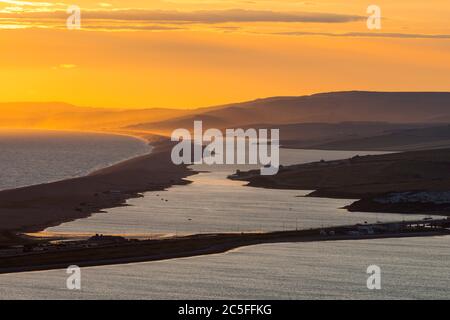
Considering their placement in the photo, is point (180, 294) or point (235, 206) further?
point (235, 206)

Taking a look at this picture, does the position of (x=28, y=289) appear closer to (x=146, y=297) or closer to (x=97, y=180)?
(x=146, y=297)

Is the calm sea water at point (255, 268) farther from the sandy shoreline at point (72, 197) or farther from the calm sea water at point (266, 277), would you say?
the sandy shoreline at point (72, 197)

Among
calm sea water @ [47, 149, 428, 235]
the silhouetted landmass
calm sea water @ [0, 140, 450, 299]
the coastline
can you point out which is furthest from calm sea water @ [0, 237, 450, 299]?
the silhouetted landmass

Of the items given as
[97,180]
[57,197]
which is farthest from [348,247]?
[97,180]

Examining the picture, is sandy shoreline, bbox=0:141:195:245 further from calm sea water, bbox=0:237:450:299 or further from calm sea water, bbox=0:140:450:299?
calm sea water, bbox=0:237:450:299

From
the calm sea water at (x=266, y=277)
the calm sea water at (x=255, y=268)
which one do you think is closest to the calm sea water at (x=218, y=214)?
the calm sea water at (x=255, y=268)

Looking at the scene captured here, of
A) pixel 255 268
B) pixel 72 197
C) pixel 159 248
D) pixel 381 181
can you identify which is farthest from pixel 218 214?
pixel 381 181
